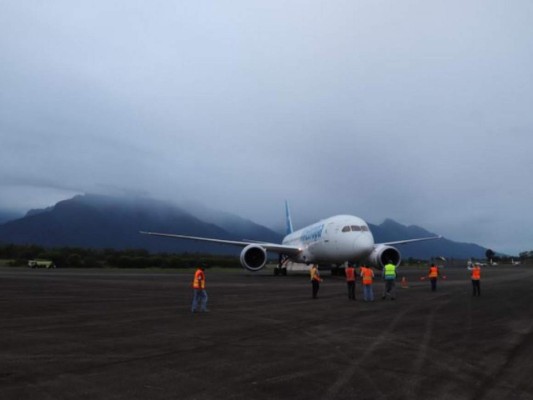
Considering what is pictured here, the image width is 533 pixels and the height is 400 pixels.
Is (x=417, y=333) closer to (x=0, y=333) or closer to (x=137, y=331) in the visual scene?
(x=137, y=331)

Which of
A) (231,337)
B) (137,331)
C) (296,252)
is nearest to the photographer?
(231,337)

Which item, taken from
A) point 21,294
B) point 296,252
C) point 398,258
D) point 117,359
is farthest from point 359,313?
point 296,252

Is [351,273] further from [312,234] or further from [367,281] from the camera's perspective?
[312,234]

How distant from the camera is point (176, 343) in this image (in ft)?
32.4

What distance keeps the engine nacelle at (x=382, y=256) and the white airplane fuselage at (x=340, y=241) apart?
2.49 ft

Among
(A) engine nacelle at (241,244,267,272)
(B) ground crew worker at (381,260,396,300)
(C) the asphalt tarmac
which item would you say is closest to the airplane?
(A) engine nacelle at (241,244,267,272)

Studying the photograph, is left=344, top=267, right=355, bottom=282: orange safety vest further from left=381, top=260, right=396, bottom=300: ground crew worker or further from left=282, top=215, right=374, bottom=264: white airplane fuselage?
left=282, top=215, right=374, bottom=264: white airplane fuselage

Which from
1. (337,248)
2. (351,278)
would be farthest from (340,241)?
(351,278)

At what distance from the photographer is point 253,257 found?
39344 mm

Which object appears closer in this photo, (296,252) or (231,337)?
(231,337)

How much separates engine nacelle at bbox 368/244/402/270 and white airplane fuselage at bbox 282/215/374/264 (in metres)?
0.76

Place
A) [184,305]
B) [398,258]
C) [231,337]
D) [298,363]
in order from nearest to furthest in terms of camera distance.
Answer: [298,363] → [231,337] → [184,305] → [398,258]

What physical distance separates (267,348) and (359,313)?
21.1 ft

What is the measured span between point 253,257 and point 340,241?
28.4 feet
